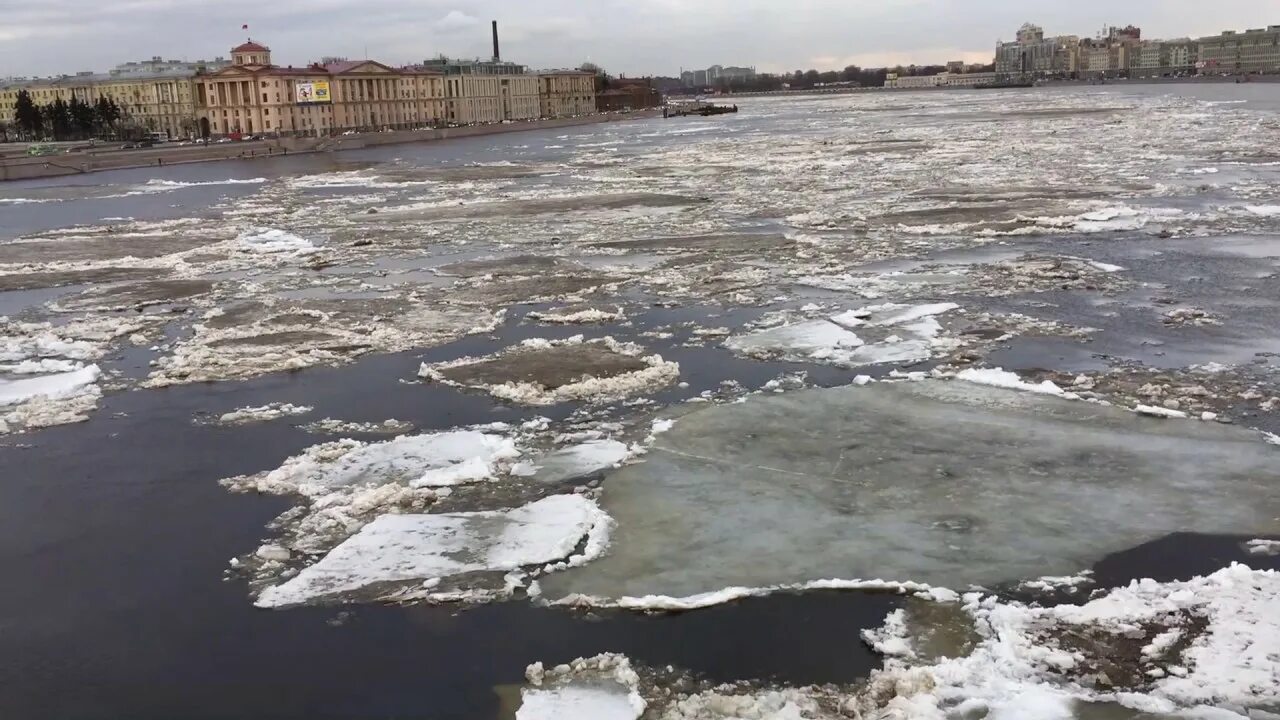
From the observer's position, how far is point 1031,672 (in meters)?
4.95

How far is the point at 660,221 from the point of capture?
22.1 meters

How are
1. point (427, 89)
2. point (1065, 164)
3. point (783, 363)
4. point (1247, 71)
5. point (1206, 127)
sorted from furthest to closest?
1. point (1247, 71)
2. point (427, 89)
3. point (1206, 127)
4. point (1065, 164)
5. point (783, 363)

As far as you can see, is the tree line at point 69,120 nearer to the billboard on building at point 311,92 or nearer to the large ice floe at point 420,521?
the billboard on building at point 311,92

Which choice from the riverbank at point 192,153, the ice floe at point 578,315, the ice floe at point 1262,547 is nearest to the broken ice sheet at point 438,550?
the ice floe at point 1262,547

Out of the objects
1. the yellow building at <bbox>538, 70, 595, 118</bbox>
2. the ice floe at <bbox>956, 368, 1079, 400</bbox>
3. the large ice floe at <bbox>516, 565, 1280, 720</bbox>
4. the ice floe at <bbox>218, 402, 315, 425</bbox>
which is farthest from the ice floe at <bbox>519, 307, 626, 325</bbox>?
the yellow building at <bbox>538, 70, 595, 118</bbox>

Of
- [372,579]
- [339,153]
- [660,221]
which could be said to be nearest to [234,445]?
[372,579]

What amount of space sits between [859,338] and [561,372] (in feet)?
10.6

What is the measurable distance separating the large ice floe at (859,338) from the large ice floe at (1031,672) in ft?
15.7

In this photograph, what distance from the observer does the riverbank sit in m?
56.8

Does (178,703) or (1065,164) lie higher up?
(1065,164)

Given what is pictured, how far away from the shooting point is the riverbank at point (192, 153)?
2234 inches

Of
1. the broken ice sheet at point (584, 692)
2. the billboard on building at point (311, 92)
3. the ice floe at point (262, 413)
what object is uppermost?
the billboard on building at point (311, 92)

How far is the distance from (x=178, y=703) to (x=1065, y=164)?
30.8 metres

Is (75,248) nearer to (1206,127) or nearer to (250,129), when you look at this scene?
(1206,127)
